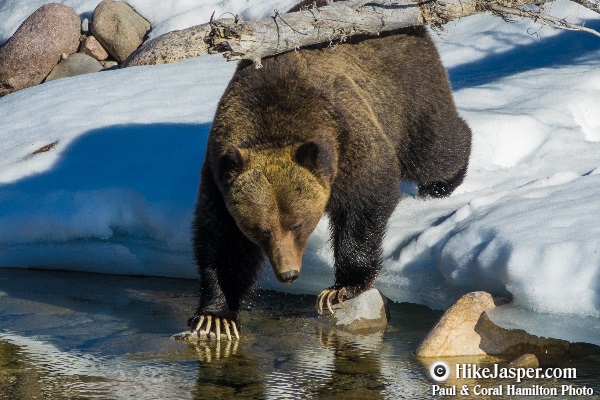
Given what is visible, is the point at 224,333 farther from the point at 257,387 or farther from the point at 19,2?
the point at 19,2

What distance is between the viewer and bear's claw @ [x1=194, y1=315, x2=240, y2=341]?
548cm

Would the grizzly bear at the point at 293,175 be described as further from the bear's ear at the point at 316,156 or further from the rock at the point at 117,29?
the rock at the point at 117,29

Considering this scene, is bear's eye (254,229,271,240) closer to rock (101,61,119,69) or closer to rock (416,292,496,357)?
rock (416,292,496,357)

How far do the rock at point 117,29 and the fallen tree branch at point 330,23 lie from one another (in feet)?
28.0

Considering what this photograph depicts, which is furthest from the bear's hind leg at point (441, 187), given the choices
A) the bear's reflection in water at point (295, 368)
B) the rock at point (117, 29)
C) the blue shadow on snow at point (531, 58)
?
the rock at point (117, 29)

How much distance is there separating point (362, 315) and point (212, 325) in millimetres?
898

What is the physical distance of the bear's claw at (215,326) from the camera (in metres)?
5.48

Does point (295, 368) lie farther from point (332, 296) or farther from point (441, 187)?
point (441, 187)

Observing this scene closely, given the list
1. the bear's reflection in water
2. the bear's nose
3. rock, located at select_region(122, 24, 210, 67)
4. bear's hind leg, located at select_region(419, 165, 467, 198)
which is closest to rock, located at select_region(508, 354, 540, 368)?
the bear's reflection in water

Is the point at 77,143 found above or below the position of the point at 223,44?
below

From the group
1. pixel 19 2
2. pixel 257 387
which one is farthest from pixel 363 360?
pixel 19 2

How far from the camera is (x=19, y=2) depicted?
16.4m

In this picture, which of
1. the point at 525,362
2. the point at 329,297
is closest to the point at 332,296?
the point at 329,297

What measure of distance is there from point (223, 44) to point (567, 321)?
239 cm
